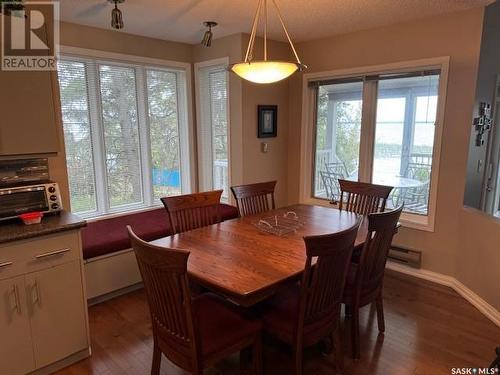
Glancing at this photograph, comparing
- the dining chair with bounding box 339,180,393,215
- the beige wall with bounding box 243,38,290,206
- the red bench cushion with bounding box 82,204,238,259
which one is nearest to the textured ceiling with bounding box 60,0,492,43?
the beige wall with bounding box 243,38,290,206

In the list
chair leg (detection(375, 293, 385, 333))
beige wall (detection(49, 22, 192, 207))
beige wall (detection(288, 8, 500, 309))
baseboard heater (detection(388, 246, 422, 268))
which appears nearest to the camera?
chair leg (detection(375, 293, 385, 333))

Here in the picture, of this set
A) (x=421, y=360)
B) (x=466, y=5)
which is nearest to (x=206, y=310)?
(x=421, y=360)

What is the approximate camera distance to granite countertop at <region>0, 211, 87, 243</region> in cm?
188

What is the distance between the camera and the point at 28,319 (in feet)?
6.51

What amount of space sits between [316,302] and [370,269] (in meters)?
0.60

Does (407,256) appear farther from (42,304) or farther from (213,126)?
(42,304)

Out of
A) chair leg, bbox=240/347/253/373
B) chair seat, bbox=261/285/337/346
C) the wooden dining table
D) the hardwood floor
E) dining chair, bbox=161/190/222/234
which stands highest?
dining chair, bbox=161/190/222/234

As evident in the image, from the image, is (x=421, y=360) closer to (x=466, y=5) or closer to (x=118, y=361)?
(x=118, y=361)

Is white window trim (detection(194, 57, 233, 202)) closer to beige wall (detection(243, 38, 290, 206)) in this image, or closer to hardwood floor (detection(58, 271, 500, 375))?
beige wall (detection(243, 38, 290, 206))

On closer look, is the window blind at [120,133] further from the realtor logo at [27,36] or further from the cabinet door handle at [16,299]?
the cabinet door handle at [16,299]

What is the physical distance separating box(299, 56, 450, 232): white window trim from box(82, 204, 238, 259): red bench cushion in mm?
1040

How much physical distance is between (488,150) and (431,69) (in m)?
0.92

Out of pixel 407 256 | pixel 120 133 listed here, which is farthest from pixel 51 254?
pixel 407 256

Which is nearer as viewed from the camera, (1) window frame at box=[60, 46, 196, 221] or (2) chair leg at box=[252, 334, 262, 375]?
(2) chair leg at box=[252, 334, 262, 375]
